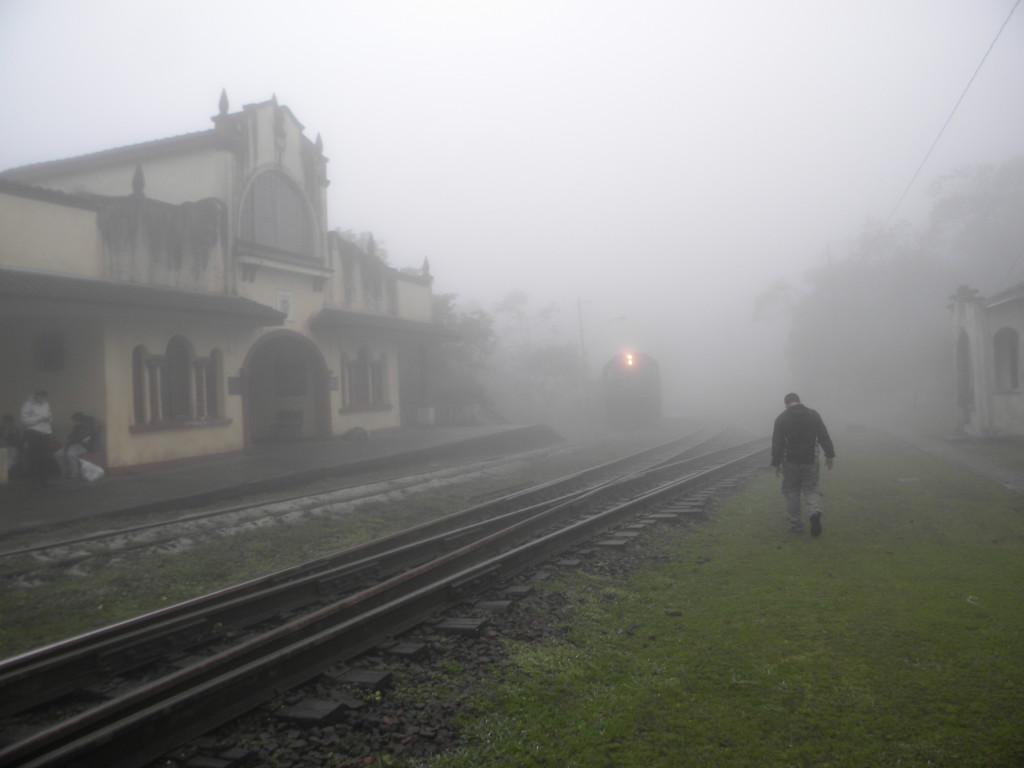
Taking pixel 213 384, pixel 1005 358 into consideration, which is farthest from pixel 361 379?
pixel 1005 358

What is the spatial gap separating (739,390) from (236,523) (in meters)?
95.4

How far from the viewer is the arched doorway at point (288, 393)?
22.0 m

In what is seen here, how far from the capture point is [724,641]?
5.29 metres

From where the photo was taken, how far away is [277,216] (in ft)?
67.2

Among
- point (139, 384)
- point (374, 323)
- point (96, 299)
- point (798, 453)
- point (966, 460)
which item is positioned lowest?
point (966, 460)

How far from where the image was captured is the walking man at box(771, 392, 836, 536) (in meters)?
9.03

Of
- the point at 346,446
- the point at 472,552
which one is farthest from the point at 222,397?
the point at 472,552

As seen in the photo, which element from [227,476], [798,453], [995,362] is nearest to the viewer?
[798,453]

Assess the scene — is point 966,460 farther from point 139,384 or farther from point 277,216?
point 139,384

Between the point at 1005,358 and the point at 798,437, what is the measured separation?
16888 millimetres

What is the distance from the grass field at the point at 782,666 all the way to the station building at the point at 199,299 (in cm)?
1094

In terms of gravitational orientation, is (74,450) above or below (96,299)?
below

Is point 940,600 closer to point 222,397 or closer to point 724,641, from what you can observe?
point 724,641

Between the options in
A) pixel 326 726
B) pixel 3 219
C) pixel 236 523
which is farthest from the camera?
pixel 3 219
